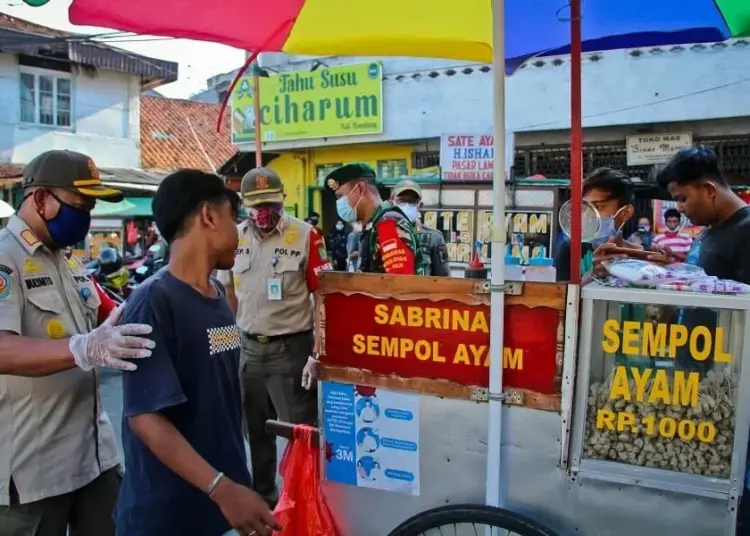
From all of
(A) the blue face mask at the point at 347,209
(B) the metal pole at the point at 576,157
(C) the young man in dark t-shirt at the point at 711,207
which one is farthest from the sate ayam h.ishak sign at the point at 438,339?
(A) the blue face mask at the point at 347,209

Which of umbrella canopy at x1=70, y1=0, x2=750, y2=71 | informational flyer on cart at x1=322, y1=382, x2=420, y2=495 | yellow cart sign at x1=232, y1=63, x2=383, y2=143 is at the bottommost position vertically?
informational flyer on cart at x1=322, y1=382, x2=420, y2=495

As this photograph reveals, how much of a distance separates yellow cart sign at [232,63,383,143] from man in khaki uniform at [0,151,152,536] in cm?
1014

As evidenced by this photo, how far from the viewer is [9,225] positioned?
7.28ft

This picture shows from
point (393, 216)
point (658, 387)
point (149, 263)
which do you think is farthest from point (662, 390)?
point (149, 263)

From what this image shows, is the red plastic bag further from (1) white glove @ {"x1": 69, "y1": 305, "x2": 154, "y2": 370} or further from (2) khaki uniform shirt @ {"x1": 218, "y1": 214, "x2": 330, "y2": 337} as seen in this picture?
(2) khaki uniform shirt @ {"x1": 218, "y1": 214, "x2": 330, "y2": 337}

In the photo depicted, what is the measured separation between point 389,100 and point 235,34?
10264 mm

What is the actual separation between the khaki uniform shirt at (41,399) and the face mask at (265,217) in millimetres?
1471

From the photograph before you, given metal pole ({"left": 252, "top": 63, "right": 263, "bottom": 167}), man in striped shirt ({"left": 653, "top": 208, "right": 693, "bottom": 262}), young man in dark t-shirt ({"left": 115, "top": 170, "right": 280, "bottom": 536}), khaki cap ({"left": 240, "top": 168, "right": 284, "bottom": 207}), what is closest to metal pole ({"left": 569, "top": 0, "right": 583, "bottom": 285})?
young man in dark t-shirt ({"left": 115, "top": 170, "right": 280, "bottom": 536})

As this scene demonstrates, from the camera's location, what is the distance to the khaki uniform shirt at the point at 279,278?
3.65m

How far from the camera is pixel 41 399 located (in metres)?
2.15

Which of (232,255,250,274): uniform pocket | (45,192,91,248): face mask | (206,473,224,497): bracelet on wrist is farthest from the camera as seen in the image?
(232,255,250,274): uniform pocket

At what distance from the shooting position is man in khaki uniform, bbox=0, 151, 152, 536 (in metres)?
2.05

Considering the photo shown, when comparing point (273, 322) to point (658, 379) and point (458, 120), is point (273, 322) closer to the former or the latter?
point (658, 379)

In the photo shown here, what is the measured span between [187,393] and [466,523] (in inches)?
35.9
